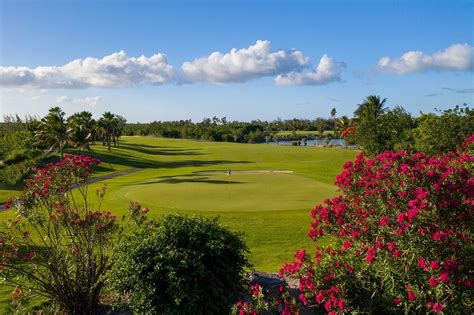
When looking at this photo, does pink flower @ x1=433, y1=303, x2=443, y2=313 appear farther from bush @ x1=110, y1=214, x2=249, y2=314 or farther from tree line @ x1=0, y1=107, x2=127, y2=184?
tree line @ x1=0, y1=107, x2=127, y2=184

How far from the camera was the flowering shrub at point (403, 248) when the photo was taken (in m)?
7.20

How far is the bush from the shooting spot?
862 cm

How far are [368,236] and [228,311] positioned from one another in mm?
3636

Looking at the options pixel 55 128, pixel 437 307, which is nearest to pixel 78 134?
pixel 55 128

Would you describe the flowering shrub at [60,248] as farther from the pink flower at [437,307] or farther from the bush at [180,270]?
the pink flower at [437,307]

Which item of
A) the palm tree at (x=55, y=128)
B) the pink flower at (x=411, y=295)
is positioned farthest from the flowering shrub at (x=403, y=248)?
the palm tree at (x=55, y=128)

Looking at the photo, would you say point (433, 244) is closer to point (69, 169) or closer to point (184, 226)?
point (184, 226)

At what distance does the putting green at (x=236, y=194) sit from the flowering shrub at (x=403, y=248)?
13097 mm

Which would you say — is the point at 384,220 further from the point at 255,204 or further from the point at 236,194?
the point at 236,194

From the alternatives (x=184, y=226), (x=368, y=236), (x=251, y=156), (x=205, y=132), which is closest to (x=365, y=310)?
(x=368, y=236)

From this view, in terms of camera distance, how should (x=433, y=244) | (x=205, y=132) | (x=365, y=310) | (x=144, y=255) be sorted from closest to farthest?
(x=433, y=244) → (x=365, y=310) → (x=144, y=255) → (x=205, y=132)

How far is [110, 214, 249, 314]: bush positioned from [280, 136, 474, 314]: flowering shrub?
1.59 metres

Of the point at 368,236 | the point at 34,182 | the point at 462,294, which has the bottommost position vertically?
the point at 462,294

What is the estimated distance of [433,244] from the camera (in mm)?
7367
